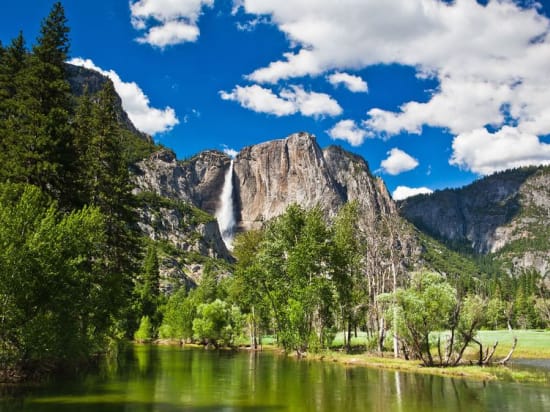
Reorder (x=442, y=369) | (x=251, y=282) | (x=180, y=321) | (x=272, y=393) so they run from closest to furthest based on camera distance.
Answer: (x=272, y=393) → (x=442, y=369) → (x=251, y=282) → (x=180, y=321)

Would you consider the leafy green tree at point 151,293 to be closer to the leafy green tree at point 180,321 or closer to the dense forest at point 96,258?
the leafy green tree at point 180,321

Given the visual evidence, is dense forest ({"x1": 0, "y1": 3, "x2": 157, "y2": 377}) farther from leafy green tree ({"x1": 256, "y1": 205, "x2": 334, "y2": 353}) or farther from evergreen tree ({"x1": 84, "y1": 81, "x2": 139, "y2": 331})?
leafy green tree ({"x1": 256, "y1": 205, "x2": 334, "y2": 353})

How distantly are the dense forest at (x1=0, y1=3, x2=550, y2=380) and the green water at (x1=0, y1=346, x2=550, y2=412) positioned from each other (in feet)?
12.9

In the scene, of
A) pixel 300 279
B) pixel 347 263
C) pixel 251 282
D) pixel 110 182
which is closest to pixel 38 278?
pixel 110 182

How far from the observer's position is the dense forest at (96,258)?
85.5 feet

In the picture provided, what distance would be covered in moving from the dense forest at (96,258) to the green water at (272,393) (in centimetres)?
393

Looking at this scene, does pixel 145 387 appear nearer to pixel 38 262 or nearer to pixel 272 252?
pixel 38 262

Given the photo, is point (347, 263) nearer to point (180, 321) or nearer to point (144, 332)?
point (180, 321)

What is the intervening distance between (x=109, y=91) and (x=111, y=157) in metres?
7.13

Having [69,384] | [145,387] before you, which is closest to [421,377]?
[145,387]

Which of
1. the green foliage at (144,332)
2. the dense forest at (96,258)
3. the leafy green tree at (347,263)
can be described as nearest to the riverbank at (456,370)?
the dense forest at (96,258)

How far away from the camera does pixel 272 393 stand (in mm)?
26047

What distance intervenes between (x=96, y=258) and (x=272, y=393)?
811 inches

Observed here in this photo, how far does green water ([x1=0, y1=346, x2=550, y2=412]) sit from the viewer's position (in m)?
21.1
